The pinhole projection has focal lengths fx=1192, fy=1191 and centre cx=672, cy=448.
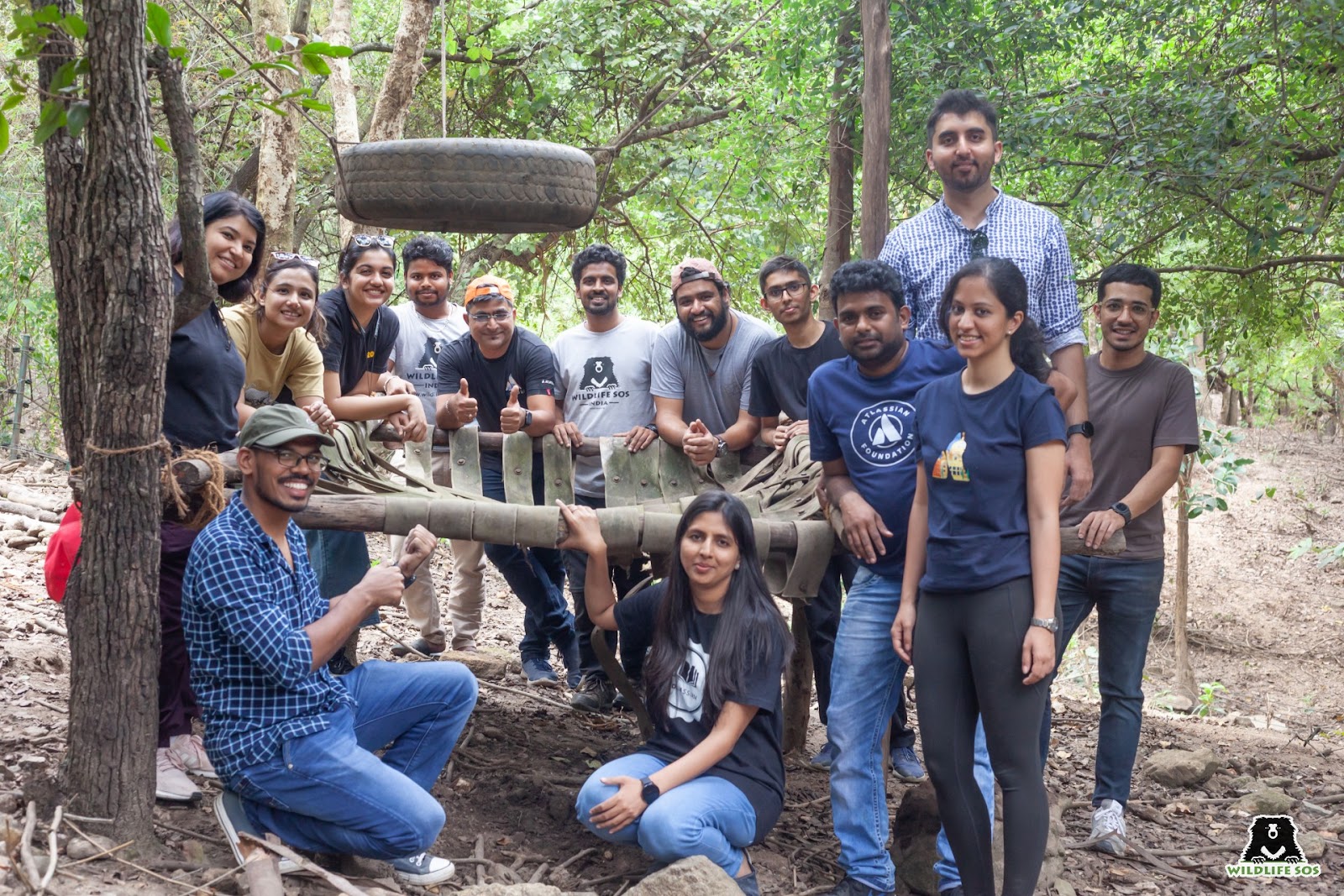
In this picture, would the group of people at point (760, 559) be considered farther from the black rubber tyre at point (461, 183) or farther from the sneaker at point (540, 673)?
the sneaker at point (540, 673)

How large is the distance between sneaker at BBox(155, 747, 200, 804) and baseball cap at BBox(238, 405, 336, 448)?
94 centimetres

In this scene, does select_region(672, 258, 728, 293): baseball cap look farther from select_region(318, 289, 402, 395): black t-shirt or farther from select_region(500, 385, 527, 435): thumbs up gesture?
select_region(318, 289, 402, 395): black t-shirt

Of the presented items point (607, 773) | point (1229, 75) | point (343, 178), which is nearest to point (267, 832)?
point (607, 773)

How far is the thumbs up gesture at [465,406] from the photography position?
15.0 ft

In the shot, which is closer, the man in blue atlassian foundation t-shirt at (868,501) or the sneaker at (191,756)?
the man in blue atlassian foundation t-shirt at (868,501)

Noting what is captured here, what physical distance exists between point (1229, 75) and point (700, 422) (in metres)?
3.92

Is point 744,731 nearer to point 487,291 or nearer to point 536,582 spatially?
point 536,582

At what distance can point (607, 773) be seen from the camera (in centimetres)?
320

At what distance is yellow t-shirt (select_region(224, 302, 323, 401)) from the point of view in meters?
3.90

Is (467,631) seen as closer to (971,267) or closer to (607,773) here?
(607,773)

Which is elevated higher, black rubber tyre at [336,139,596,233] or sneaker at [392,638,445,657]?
black rubber tyre at [336,139,596,233]

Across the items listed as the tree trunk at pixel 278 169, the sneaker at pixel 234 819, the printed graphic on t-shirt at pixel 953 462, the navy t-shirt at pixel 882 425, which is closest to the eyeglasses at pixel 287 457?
the sneaker at pixel 234 819

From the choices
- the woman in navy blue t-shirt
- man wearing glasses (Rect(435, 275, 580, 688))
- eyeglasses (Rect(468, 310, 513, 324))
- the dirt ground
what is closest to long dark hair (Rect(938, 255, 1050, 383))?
the woman in navy blue t-shirt

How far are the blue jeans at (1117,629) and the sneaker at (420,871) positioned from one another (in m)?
2.10
